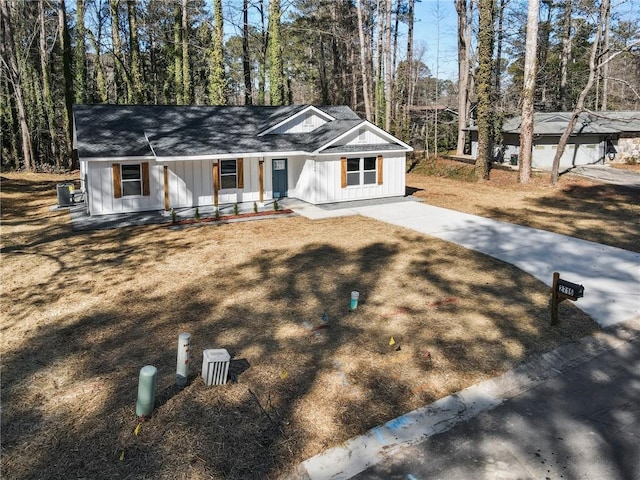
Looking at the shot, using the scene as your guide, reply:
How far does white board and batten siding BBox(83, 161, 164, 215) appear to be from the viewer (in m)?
17.9

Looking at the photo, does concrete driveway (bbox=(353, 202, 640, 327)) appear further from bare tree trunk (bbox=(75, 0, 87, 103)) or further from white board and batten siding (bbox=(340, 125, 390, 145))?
bare tree trunk (bbox=(75, 0, 87, 103))

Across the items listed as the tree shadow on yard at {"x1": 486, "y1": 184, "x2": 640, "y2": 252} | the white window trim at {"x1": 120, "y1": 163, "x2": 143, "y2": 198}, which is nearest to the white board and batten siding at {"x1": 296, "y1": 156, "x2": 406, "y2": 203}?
the tree shadow on yard at {"x1": 486, "y1": 184, "x2": 640, "y2": 252}

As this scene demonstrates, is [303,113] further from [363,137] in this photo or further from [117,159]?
[117,159]

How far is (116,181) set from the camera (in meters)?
18.2

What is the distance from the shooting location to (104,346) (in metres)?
7.92

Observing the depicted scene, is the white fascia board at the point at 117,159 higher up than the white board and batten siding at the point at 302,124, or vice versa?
the white board and batten siding at the point at 302,124

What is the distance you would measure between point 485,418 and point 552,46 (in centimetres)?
5240

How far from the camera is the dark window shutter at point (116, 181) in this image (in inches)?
709

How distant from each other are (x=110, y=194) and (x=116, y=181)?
55 centimetres

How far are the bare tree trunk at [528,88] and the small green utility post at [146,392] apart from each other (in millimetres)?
22790

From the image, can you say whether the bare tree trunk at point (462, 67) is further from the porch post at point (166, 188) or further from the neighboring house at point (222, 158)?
the porch post at point (166, 188)

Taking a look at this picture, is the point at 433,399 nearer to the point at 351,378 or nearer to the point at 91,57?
the point at 351,378

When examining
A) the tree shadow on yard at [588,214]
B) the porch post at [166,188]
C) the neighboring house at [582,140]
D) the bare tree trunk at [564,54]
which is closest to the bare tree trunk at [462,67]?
the neighboring house at [582,140]

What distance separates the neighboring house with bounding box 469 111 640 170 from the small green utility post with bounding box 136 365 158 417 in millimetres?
30497
